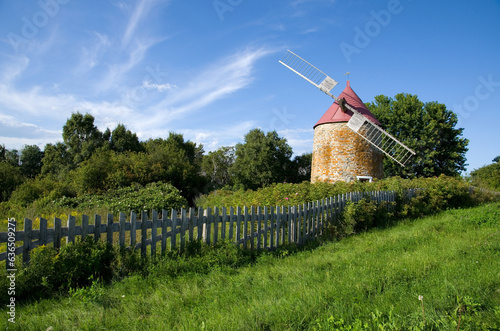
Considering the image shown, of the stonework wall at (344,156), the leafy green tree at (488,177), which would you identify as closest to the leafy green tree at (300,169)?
the leafy green tree at (488,177)

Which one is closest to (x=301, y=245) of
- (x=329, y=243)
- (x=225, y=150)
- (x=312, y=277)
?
(x=329, y=243)

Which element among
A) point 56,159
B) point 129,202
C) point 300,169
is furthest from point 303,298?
point 300,169

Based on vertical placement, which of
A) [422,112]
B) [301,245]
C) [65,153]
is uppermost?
[422,112]

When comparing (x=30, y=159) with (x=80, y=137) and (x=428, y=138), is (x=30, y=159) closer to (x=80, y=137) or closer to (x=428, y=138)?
(x=80, y=137)

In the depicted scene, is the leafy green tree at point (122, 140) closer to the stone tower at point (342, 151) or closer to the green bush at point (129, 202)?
the green bush at point (129, 202)

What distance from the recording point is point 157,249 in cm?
492

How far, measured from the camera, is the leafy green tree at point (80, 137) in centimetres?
2753

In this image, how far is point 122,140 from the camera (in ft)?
100.0

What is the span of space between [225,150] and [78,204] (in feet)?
96.4

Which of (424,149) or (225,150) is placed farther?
(225,150)

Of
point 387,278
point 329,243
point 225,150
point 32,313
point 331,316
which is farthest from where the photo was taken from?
point 225,150

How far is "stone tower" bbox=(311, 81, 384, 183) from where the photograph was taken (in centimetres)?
1742

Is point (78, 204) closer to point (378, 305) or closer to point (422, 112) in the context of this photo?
point (378, 305)

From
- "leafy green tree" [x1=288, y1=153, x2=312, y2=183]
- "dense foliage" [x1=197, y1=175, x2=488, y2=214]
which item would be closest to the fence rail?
"dense foliage" [x1=197, y1=175, x2=488, y2=214]
